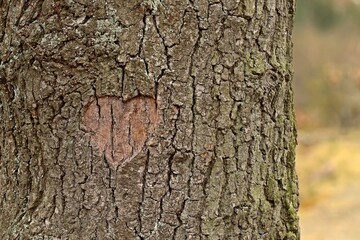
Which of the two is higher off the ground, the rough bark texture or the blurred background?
the blurred background

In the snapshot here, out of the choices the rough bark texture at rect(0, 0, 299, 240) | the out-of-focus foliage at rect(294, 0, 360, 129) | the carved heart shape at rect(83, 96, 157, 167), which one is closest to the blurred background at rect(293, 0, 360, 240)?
the out-of-focus foliage at rect(294, 0, 360, 129)

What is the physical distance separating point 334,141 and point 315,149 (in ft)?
1.48

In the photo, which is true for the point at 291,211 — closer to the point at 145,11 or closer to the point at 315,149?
the point at 145,11

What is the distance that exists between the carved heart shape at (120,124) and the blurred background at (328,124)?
5.55 metres

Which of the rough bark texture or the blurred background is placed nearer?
the rough bark texture

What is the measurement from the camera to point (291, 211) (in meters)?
1.84

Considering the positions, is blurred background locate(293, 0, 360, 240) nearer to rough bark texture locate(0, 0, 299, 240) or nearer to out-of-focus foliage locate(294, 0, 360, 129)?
out-of-focus foliage locate(294, 0, 360, 129)

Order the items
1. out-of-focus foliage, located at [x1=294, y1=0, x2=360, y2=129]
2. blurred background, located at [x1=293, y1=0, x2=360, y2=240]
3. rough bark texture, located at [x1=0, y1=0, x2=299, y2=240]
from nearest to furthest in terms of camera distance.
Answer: rough bark texture, located at [x1=0, y1=0, x2=299, y2=240], blurred background, located at [x1=293, y1=0, x2=360, y2=240], out-of-focus foliage, located at [x1=294, y1=0, x2=360, y2=129]

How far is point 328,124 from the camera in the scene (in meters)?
11.7

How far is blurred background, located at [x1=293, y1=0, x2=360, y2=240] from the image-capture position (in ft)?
24.6

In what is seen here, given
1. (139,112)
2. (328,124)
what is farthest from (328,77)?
(139,112)

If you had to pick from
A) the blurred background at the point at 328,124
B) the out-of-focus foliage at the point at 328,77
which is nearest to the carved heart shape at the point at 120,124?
the blurred background at the point at 328,124

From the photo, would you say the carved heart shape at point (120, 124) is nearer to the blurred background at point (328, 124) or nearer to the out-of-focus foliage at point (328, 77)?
the blurred background at point (328, 124)

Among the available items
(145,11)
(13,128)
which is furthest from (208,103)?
(13,128)
